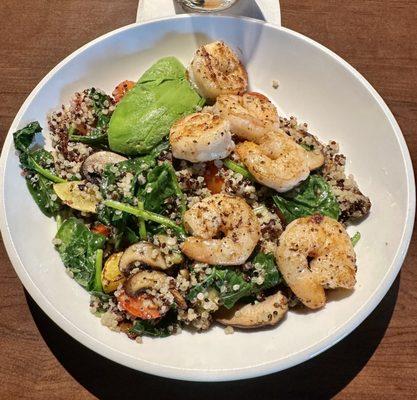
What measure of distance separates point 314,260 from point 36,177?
119 centimetres

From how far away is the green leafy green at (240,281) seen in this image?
1869 mm

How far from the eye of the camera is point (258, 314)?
1.87 m

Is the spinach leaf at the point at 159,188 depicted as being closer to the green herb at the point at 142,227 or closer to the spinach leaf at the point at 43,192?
the green herb at the point at 142,227

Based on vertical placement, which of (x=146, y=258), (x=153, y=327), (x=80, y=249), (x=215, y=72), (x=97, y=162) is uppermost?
(x=215, y=72)

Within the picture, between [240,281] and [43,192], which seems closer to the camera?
[240,281]

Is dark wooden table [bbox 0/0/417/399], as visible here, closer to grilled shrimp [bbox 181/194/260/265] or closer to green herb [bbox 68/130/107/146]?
green herb [bbox 68/130/107/146]

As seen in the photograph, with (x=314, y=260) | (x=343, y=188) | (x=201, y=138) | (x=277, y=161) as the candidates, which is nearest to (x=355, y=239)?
(x=343, y=188)

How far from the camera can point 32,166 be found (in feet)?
6.95

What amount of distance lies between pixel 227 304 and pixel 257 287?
134mm

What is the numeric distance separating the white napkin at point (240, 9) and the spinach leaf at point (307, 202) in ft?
3.36

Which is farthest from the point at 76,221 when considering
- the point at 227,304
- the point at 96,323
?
the point at 227,304

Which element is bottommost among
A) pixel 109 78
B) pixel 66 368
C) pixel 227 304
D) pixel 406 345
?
pixel 66 368

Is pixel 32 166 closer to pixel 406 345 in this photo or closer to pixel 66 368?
pixel 66 368

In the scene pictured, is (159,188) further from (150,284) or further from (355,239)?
(355,239)
